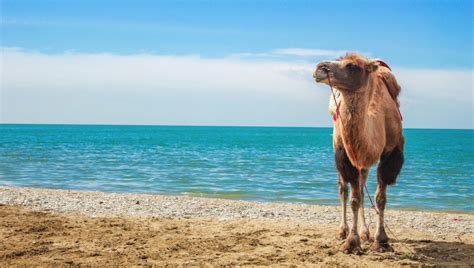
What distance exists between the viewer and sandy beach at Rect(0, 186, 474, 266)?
7074 millimetres

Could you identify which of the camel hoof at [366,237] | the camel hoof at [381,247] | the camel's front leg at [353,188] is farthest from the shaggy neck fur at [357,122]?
the camel hoof at [366,237]

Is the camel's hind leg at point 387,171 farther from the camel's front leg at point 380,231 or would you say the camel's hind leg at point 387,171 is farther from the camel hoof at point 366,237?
the camel hoof at point 366,237

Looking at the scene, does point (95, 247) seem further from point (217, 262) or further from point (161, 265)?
point (217, 262)

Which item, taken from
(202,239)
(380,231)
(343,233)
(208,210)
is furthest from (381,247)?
(208,210)

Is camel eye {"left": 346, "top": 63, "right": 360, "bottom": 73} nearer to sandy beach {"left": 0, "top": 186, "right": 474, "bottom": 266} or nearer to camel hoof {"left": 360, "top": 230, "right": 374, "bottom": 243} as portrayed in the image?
sandy beach {"left": 0, "top": 186, "right": 474, "bottom": 266}

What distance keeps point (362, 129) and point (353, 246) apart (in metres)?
1.76

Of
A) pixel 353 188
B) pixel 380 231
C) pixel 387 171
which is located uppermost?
pixel 387 171

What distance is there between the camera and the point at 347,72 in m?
6.56

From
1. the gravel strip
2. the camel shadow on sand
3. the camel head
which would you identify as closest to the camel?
the camel head

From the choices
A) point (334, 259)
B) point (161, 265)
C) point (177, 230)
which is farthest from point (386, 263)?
point (177, 230)

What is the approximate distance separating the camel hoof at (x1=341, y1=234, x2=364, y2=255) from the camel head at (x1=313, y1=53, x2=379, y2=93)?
2.07 metres

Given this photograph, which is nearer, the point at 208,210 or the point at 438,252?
the point at 438,252

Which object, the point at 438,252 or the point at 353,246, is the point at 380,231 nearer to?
the point at 353,246

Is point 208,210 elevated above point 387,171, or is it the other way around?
point 387,171
